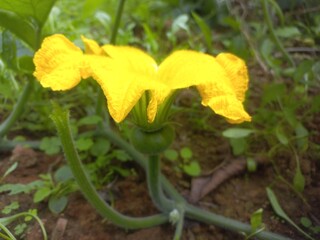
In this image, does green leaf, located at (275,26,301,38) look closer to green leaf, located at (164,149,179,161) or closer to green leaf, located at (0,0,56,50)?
green leaf, located at (164,149,179,161)

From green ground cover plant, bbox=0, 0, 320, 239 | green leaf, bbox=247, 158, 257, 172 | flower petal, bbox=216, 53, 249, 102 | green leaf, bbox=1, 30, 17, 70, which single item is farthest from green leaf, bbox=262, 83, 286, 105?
green leaf, bbox=1, 30, 17, 70

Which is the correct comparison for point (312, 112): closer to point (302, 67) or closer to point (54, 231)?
point (302, 67)

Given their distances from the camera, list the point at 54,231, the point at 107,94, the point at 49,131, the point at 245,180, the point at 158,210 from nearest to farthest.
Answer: the point at 107,94, the point at 54,231, the point at 158,210, the point at 245,180, the point at 49,131

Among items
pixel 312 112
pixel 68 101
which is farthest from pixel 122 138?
pixel 312 112

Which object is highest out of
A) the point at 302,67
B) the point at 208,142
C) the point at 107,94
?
the point at 107,94

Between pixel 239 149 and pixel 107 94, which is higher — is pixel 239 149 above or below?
below

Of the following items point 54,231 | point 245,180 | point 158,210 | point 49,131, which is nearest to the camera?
point 54,231

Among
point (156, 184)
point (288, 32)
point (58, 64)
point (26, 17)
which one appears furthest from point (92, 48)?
point (288, 32)

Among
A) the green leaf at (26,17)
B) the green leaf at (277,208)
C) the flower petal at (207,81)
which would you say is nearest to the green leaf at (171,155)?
the green leaf at (277,208)

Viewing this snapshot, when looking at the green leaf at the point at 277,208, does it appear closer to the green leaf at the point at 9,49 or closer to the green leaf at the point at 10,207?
the green leaf at the point at 10,207
